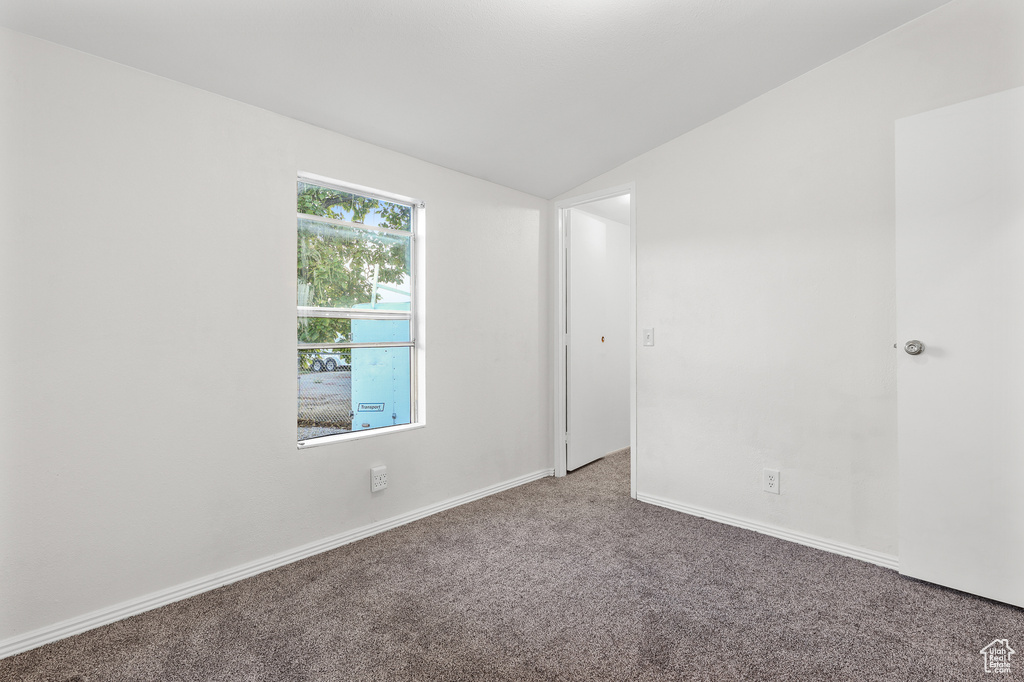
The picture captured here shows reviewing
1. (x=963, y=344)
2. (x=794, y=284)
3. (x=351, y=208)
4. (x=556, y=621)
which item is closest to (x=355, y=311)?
(x=351, y=208)

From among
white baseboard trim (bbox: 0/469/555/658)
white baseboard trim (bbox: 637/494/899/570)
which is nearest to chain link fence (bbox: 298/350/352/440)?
white baseboard trim (bbox: 0/469/555/658)

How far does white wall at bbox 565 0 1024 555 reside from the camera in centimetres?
228

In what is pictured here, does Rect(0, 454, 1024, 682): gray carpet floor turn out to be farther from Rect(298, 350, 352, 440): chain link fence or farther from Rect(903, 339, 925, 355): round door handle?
Rect(903, 339, 925, 355): round door handle

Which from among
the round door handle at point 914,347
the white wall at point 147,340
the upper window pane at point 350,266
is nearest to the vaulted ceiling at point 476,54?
the white wall at point 147,340

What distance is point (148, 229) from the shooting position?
1969mm

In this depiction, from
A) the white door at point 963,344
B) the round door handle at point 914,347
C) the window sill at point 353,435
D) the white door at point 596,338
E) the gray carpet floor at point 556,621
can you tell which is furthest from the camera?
the white door at point 596,338

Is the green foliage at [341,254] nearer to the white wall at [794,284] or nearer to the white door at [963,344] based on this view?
the white wall at [794,284]

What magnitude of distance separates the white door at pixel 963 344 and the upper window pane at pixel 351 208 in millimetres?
2492

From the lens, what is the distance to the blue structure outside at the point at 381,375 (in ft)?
9.00

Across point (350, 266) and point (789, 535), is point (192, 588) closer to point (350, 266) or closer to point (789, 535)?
point (350, 266)

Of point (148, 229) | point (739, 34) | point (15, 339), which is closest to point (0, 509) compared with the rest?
point (15, 339)

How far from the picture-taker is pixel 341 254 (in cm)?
267

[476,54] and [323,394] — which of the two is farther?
[323,394]

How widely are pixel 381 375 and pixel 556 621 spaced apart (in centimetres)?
159
